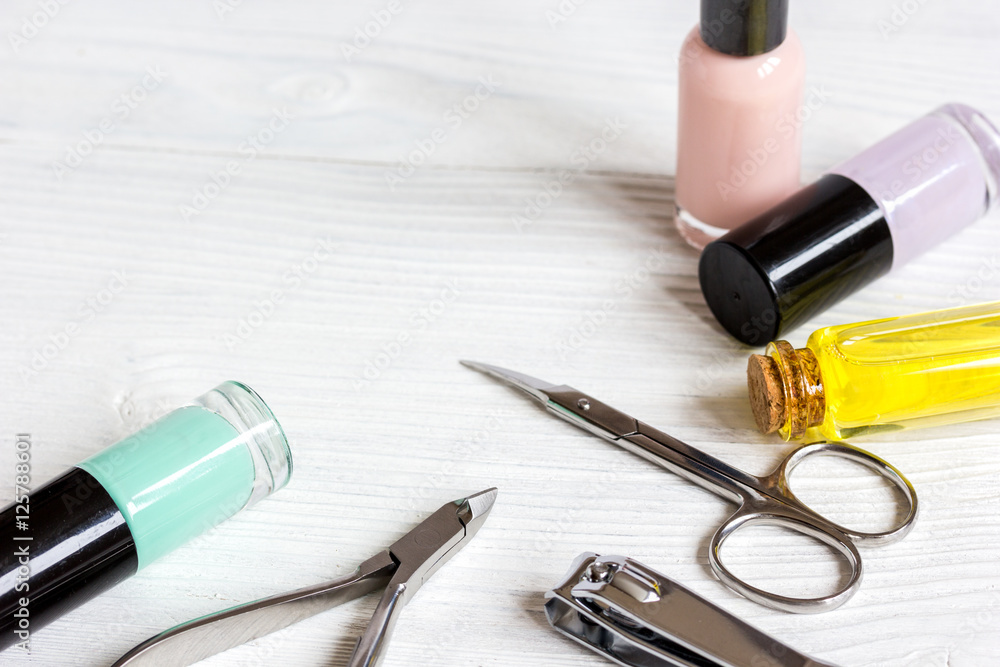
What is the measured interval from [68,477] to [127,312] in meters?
0.21

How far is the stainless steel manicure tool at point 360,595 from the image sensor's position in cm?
53

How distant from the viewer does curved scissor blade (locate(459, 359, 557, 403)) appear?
0.67 meters

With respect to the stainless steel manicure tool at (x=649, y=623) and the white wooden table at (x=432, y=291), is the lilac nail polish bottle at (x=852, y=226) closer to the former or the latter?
the white wooden table at (x=432, y=291)

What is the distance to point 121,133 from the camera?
90 centimetres

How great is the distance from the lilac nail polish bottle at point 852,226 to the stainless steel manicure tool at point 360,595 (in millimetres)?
214

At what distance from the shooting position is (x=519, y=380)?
68 centimetres

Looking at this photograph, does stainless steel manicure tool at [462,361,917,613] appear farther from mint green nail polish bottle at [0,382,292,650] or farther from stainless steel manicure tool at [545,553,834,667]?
mint green nail polish bottle at [0,382,292,650]

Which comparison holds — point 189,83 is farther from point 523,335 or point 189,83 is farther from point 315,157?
point 523,335

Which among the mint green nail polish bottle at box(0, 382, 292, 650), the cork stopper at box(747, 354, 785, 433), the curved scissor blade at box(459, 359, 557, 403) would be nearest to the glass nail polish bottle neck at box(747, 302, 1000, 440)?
the cork stopper at box(747, 354, 785, 433)

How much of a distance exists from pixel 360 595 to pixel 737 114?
1.27 feet

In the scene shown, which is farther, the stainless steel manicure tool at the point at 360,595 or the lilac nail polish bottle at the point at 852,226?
the lilac nail polish bottle at the point at 852,226

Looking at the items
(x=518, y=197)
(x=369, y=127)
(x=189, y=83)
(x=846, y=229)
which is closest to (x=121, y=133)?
(x=189, y=83)

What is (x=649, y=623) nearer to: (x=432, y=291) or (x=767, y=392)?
(x=767, y=392)

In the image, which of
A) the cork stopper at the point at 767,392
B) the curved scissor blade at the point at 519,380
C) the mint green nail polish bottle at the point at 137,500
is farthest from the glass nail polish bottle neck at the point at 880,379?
the mint green nail polish bottle at the point at 137,500
